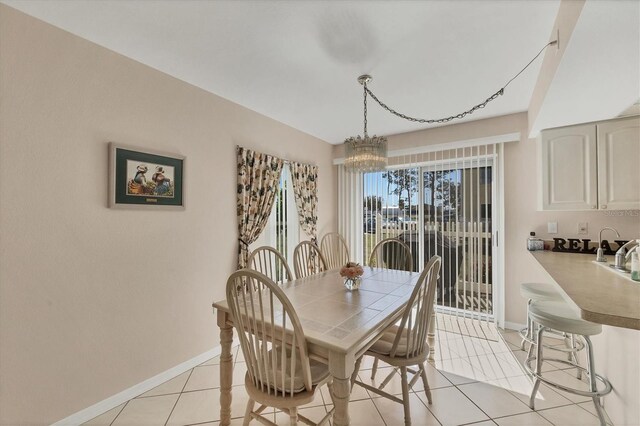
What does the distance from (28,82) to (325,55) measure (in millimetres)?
1867

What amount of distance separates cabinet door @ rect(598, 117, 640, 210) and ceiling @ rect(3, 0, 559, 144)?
2.52 ft

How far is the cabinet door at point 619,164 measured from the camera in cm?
228

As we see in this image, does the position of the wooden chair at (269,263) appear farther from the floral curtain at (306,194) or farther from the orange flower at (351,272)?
the floral curtain at (306,194)

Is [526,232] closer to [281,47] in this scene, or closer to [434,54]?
[434,54]

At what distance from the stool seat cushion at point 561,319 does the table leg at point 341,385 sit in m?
1.45

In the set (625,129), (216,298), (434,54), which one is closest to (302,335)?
(216,298)

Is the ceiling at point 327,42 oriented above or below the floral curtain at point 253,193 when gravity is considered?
above

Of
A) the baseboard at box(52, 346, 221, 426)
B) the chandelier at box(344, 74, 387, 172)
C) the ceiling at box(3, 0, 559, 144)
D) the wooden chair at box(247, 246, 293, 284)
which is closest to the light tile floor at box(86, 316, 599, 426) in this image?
the baseboard at box(52, 346, 221, 426)

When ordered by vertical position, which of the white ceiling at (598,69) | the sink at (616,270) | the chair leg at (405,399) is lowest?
the chair leg at (405,399)

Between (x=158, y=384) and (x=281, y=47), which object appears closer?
(x=281, y=47)

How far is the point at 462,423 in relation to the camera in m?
1.83

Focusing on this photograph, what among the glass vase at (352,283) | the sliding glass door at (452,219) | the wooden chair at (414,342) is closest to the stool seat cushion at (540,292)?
the sliding glass door at (452,219)

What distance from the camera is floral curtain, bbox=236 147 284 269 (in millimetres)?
2951

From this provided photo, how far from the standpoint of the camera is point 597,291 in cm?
146
